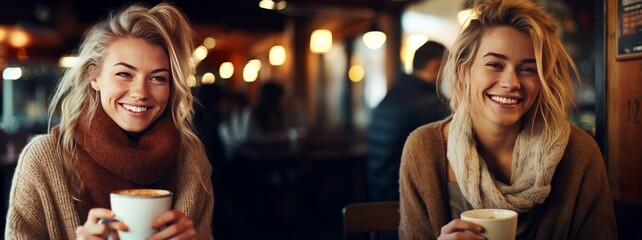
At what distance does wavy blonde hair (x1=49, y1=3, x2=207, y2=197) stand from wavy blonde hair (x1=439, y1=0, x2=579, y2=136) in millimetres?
755

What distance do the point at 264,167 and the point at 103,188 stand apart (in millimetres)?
4612

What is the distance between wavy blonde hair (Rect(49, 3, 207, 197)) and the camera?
1.55 metres

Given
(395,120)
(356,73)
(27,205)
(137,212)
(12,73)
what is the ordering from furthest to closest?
(12,73) → (356,73) → (395,120) → (27,205) → (137,212)

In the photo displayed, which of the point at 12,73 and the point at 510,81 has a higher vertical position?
the point at 12,73

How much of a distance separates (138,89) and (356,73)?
26.2 ft

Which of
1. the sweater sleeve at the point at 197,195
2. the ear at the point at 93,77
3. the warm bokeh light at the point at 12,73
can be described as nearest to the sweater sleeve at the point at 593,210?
the sweater sleeve at the point at 197,195

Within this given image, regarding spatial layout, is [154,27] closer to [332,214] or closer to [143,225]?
[143,225]

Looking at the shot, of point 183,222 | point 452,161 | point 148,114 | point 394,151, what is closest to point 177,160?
point 148,114

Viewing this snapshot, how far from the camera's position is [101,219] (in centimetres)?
114

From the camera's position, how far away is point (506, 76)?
1.51 m

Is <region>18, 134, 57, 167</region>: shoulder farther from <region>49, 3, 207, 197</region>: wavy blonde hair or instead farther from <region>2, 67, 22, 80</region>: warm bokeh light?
<region>2, 67, 22, 80</region>: warm bokeh light

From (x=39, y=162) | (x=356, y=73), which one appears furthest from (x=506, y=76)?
(x=356, y=73)

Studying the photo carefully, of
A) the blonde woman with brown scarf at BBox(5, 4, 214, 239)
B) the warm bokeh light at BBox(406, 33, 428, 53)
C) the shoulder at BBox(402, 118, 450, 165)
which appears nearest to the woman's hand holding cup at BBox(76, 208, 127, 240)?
the blonde woman with brown scarf at BBox(5, 4, 214, 239)

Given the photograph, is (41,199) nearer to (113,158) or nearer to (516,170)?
(113,158)
